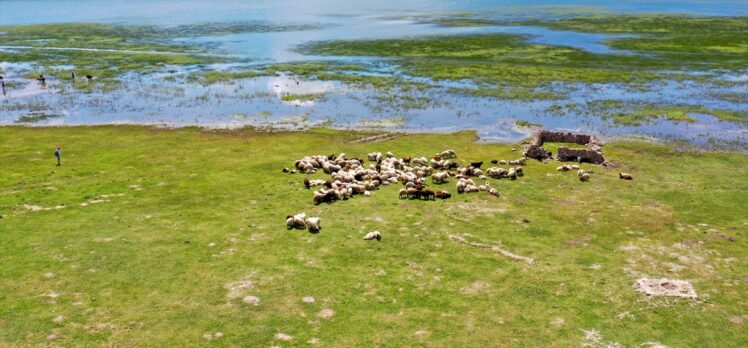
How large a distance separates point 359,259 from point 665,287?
441 inches

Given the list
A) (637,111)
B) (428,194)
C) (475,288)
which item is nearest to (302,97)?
(637,111)

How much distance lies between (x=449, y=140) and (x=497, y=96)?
20806 mm

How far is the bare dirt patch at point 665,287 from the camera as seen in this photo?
20962 millimetres

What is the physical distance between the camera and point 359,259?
24188 mm

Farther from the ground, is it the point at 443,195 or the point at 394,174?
the point at 394,174

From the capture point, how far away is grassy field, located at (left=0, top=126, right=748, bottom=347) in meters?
18.9

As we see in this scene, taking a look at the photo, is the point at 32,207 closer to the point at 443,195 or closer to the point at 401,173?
the point at 401,173

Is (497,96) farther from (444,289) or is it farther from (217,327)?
(217,327)

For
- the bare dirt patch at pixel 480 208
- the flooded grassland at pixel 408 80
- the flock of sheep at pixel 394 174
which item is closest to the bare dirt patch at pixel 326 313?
the flock of sheep at pixel 394 174

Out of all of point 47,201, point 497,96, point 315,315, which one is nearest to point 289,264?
point 315,315

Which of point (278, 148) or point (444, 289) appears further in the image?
point (278, 148)

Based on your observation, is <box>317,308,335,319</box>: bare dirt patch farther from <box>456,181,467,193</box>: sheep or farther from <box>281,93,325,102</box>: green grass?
<box>281,93,325,102</box>: green grass

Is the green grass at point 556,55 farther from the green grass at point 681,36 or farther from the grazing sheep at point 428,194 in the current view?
the grazing sheep at point 428,194

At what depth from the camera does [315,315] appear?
777 inches
